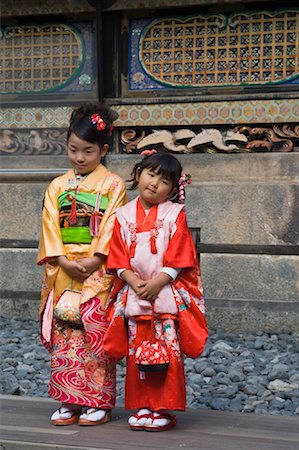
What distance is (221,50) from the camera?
755 centimetres

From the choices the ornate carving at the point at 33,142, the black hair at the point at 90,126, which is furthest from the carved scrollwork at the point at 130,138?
the black hair at the point at 90,126

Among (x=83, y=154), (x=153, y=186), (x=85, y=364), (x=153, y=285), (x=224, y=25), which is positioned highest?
(x=224, y=25)

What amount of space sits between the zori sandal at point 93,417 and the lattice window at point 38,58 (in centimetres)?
A: 413

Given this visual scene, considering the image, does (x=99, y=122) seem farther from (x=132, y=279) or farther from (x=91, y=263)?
(x=132, y=279)

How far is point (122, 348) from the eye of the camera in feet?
14.1

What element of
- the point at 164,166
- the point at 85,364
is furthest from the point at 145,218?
the point at 85,364

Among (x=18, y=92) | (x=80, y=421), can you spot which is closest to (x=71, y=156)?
(x=80, y=421)

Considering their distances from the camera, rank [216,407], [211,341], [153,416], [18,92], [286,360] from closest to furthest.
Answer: [153,416] → [216,407] → [286,360] → [211,341] → [18,92]

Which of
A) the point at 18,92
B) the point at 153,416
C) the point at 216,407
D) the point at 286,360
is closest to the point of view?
the point at 153,416

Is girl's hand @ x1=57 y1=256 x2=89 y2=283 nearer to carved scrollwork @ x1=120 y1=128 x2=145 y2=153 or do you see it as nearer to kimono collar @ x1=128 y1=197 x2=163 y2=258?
kimono collar @ x1=128 y1=197 x2=163 y2=258

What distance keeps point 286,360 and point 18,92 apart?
137 inches

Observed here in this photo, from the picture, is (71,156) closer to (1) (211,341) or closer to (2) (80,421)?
(2) (80,421)

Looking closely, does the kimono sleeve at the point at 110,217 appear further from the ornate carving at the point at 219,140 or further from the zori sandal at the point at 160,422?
the ornate carving at the point at 219,140

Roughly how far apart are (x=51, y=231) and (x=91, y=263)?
263 mm
